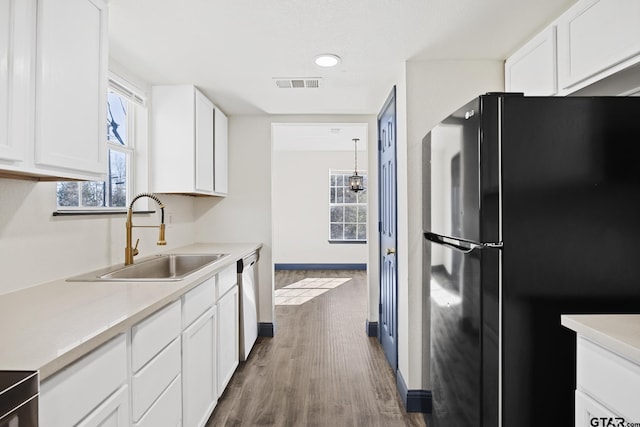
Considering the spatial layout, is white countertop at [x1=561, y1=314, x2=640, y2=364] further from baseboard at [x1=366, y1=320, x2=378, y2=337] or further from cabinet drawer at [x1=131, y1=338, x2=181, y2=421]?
baseboard at [x1=366, y1=320, x2=378, y2=337]

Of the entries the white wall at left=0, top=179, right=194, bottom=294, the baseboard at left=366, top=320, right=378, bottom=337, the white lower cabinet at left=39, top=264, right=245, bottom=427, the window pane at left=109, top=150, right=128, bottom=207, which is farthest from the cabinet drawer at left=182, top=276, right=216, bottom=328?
the baseboard at left=366, top=320, right=378, bottom=337

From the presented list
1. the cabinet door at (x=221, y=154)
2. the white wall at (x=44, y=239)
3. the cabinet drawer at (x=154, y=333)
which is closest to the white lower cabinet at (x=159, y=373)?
the cabinet drawer at (x=154, y=333)

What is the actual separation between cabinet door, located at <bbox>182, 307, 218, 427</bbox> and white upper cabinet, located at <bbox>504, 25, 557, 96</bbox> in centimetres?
222

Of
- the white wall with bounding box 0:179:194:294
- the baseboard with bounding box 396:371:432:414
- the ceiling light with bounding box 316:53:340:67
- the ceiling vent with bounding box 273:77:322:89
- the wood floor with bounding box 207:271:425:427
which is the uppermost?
the ceiling vent with bounding box 273:77:322:89

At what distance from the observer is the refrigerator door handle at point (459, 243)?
131 cm

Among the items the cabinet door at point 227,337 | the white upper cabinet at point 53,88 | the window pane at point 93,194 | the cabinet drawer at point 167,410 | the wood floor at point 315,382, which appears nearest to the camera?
the white upper cabinet at point 53,88

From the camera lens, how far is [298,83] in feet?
8.78

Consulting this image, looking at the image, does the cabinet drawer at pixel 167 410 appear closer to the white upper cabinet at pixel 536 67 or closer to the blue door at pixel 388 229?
the blue door at pixel 388 229

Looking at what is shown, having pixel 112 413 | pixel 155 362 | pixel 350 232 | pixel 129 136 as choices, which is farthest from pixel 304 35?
pixel 350 232

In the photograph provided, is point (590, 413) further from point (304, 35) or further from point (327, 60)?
point (327, 60)

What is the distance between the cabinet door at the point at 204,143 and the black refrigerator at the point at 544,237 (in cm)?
211

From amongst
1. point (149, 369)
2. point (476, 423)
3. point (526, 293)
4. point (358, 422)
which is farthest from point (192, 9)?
point (358, 422)

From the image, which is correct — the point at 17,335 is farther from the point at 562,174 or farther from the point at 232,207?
the point at 232,207

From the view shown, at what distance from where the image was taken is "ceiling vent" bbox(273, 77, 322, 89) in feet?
8.52
